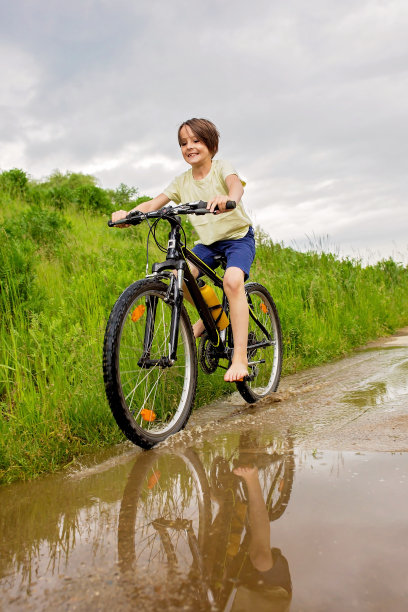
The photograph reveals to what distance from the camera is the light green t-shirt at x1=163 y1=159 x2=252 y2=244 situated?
4.05m

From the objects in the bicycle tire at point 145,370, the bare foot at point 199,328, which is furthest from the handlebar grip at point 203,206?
the bare foot at point 199,328

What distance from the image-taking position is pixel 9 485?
284 centimetres

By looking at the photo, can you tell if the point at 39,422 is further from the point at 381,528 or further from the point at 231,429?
the point at 381,528

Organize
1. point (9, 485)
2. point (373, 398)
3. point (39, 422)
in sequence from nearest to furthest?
point (9, 485) < point (39, 422) < point (373, 398)

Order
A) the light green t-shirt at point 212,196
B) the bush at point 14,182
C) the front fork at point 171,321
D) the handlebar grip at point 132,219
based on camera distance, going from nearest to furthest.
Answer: the front fork at point 171,321 < the handlebar grip at point 132,219 < the light green t-shirt at point 212,196 < the bush at point 14,182

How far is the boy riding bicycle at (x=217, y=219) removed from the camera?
12.9 feet

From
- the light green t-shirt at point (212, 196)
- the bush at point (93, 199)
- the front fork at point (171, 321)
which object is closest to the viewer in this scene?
the front fork at point (171, 321)

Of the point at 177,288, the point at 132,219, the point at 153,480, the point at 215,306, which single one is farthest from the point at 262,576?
the point at 215,306

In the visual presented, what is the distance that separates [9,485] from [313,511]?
1641 millimetres

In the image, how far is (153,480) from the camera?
8.73ft

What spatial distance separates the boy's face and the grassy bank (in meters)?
1.56

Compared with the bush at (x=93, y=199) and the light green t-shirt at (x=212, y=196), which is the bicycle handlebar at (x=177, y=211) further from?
the bush at (x=93, y=199)

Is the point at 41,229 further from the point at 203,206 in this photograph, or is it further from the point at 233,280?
the point at 203,206

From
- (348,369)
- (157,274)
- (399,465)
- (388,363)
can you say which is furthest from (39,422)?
(388,363)
